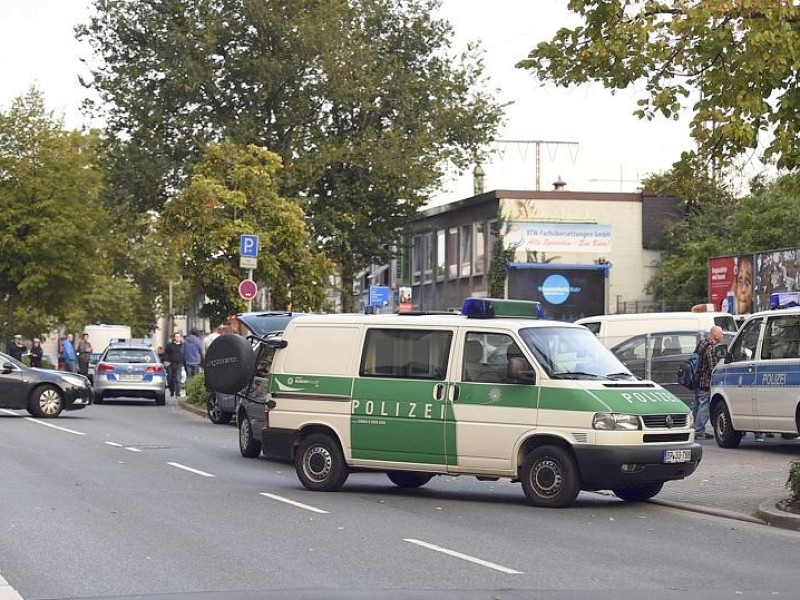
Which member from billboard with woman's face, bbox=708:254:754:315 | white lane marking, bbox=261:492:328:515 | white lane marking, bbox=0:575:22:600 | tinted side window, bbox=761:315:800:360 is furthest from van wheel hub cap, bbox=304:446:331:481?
billboard with woman's face, bbox=708:254:754:315

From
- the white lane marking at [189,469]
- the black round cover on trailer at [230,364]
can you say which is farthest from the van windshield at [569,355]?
the white lane marking at [189,469]

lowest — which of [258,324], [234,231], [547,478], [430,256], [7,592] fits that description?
[7,592]

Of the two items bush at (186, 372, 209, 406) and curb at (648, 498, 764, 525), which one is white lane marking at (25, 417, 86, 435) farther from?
curb at (648, 498, 764, 525)

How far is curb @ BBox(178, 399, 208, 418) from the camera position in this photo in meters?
33.5

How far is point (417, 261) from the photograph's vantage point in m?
69.9

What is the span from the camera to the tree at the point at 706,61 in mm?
14672

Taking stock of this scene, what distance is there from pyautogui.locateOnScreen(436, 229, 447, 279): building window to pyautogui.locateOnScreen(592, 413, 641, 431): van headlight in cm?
5085

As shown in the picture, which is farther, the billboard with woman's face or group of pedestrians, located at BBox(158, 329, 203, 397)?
the billboard with woman's face

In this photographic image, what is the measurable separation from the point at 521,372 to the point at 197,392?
2024 centimetres

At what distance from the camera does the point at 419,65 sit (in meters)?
52.2

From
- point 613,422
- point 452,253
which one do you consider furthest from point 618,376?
point 452,253

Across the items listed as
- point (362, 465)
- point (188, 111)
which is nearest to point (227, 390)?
point (362, 465)

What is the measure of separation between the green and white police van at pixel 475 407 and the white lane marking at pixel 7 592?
6.61 meters

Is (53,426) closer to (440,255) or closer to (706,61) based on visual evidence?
(706,61)
